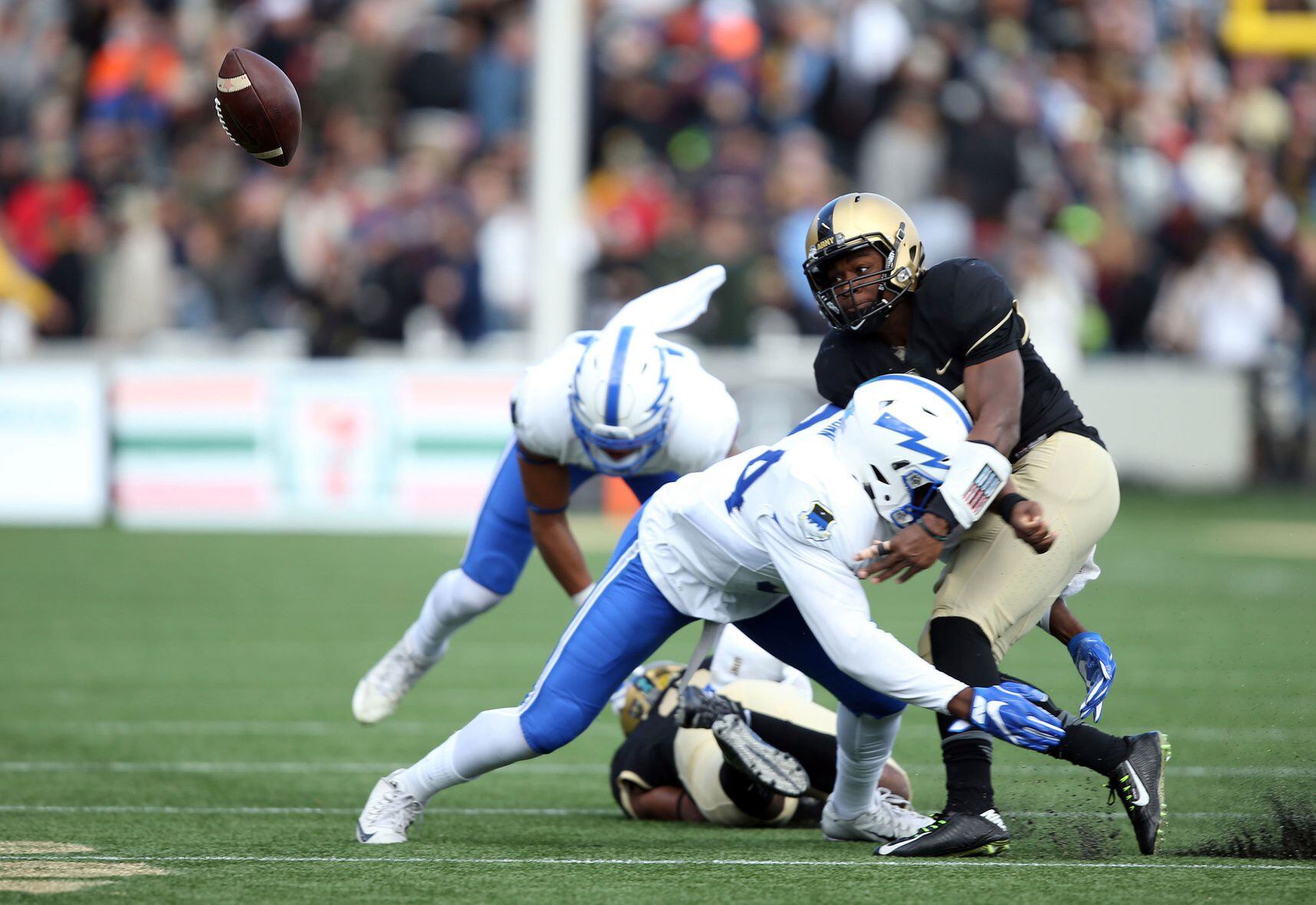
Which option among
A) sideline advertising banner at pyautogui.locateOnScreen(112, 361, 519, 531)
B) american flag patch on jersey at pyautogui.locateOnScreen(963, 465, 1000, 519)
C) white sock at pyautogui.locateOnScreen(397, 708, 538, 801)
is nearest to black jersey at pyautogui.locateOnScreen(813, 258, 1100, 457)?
american flag patch on jersey at pyautogui.locateOnScreen(963, 465, 1000, 519)

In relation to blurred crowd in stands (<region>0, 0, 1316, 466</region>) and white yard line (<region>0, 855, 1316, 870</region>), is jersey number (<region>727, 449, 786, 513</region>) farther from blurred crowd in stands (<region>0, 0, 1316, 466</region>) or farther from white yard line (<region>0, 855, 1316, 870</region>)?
blurred crowd in stands (<region>0, 0, 1316, 466</region>)

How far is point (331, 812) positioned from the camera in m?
5.30

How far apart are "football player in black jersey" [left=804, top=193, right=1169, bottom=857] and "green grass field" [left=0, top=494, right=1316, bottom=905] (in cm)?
24

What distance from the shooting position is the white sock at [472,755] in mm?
4660

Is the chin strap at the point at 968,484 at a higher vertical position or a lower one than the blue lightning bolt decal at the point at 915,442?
lower

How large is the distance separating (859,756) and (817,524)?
29.8 inches

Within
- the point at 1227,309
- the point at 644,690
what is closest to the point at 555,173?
the point at 1227,309

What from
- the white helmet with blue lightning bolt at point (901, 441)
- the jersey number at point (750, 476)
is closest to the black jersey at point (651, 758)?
the jersey number at point (750, 476)

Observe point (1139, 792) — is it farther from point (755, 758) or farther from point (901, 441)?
point (901, 441)

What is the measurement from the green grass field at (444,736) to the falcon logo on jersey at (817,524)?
0.77 meters

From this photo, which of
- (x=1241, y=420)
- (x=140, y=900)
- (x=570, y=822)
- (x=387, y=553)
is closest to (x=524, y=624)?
(x=387, y=553)

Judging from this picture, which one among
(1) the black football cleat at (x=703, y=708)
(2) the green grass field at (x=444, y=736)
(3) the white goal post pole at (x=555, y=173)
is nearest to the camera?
(2) the green grass field at (x=444, y=736)

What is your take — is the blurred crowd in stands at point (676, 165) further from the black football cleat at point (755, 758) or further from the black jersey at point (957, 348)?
the black football cleat at point (755, 758)

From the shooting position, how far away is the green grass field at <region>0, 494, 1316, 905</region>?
4.16m
